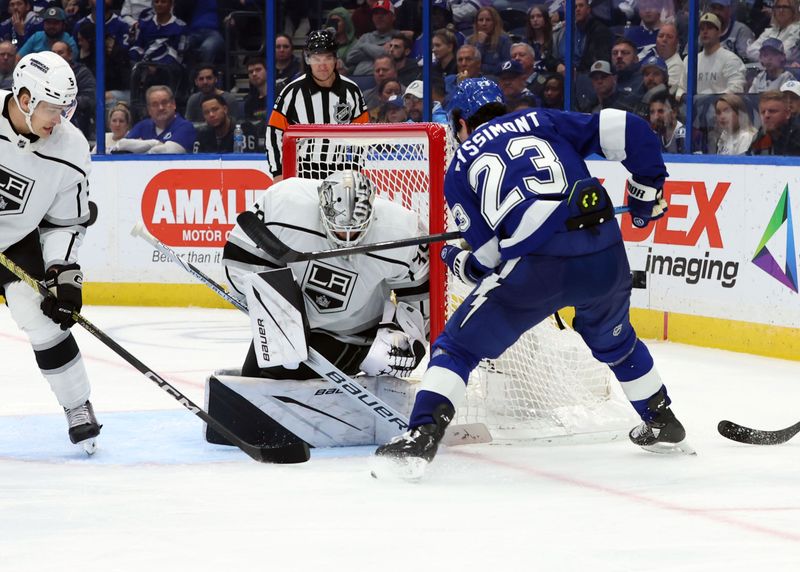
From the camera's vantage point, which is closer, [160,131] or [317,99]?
[317,99]

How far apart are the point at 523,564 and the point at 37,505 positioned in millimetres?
1114

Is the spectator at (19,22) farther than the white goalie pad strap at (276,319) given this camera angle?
Yes

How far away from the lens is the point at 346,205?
139 inches

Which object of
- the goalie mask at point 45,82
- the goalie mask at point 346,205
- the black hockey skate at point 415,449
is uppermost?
the goalie mask at point 45,82

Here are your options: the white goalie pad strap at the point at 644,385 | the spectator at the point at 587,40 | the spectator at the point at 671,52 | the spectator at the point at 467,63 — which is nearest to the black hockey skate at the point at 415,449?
the white goalie pad strap at the point at 644,385

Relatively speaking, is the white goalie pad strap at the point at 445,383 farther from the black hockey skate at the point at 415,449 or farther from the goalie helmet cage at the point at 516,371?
the goalie helmet cage at the point at 516,371

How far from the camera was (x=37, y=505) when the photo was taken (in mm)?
2965

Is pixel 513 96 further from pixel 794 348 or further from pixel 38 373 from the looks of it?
pixel 38 373

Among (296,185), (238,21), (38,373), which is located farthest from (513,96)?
(296,185)

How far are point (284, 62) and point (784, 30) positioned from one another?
2778 millimetres

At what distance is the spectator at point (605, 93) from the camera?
6574 mm

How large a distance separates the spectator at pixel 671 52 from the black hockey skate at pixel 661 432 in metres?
3.12

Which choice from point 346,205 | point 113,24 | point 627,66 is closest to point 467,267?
point 346,205

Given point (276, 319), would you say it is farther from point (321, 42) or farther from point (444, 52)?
point (444, 52)
